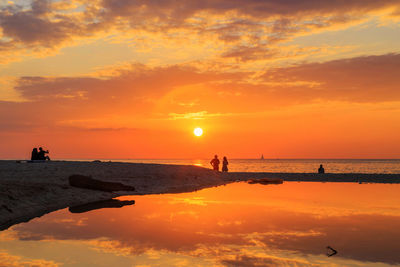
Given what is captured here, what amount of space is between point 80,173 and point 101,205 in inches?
485

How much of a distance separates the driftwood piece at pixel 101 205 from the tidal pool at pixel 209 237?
43.9 inches

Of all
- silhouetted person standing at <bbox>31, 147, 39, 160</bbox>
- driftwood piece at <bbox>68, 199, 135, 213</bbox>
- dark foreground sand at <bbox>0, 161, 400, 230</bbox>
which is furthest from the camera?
silhouetted person standing at <bbox>31, 147, 39, 160</bbox>

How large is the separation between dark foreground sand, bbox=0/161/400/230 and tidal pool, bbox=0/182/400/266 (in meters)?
2.10

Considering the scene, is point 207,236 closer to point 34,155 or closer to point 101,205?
point 101,205

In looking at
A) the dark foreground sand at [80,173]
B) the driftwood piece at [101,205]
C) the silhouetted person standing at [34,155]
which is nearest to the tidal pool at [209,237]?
the driftwood piece at [101,205]

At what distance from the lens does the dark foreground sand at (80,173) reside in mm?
18688

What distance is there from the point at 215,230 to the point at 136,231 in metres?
2.72

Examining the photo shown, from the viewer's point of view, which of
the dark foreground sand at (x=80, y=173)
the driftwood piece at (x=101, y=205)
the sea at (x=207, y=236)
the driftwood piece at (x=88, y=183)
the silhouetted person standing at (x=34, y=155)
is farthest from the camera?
the silhouetted person standing at (x=34, y=155)

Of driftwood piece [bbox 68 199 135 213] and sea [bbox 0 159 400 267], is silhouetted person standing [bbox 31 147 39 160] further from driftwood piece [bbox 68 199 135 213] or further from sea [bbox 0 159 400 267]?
sea [bbox 0 159 400 267]

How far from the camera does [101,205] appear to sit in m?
21.4

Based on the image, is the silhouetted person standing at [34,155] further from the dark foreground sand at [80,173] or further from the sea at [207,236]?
the sea at [207,236]

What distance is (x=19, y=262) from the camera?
32.5 feet

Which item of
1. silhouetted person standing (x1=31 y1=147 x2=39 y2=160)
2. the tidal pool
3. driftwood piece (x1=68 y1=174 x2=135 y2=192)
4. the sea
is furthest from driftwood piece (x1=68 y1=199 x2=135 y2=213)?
silhouetted person standing (x1=31 y1=147 x2=39 y2=160)

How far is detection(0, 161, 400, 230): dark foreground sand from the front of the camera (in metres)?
18.7
